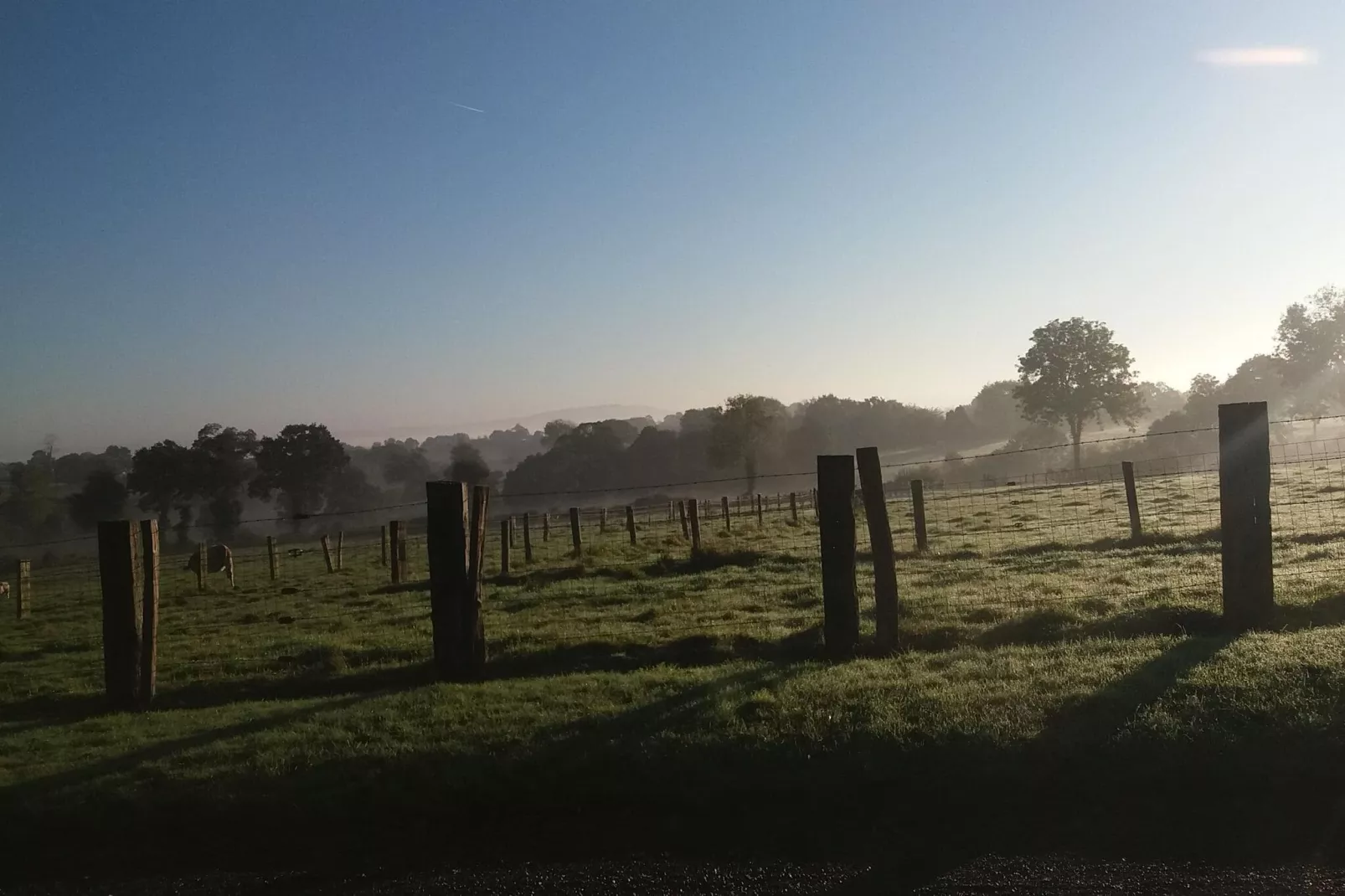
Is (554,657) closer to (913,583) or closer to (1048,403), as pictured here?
(913,583)

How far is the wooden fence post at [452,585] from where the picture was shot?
8.77m

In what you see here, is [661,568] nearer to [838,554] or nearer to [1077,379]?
[838,554]

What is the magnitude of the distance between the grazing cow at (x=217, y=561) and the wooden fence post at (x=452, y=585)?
1949 cm

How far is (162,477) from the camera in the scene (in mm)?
65250

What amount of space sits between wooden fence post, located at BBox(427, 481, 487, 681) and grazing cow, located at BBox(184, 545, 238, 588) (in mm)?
19485

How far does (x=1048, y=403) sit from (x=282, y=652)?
78.4 m

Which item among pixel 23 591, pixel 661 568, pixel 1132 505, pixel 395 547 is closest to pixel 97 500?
pixel 23 591

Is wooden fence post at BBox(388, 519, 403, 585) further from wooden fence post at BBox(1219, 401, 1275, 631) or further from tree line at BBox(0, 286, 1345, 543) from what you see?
tree line at BBox(0, 286, 1345, 543)

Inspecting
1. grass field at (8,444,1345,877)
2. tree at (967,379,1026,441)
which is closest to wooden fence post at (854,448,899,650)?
grass field at (8,444,1345,877)

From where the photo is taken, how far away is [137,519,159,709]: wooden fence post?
909cm

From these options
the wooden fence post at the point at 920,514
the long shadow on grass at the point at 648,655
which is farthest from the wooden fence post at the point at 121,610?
the wooden fence post at the point at 920,514

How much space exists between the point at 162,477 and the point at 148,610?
64404 millimetres

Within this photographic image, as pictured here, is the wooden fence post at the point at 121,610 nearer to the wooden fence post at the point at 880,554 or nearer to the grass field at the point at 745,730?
the grass field at the point at 745,730

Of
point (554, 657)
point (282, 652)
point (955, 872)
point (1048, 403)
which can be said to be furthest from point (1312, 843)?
point (1048, 403)
